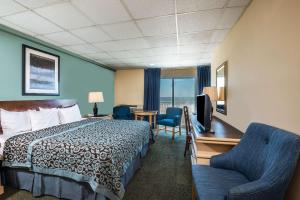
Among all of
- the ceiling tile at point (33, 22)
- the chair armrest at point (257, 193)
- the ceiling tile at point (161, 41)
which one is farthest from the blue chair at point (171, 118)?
the chair armrest at point (257, 193)

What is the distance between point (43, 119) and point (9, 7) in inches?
67.4

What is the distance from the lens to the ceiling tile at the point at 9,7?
1.99 m

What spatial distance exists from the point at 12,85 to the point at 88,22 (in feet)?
5.79

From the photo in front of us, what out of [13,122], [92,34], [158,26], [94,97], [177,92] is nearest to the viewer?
[13,122]

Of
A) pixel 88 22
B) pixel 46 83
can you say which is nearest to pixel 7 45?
pixel 46 83

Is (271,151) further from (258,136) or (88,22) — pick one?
(88,22)

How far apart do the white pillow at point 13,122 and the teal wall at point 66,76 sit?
16.4 inches

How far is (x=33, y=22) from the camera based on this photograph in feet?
8.21

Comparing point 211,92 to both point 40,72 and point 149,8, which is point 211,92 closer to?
point 149,8

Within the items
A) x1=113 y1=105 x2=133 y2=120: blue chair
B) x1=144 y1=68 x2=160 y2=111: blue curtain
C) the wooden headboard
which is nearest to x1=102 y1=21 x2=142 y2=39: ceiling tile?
the wooden headboard

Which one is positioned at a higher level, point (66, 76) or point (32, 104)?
point (66, 76)

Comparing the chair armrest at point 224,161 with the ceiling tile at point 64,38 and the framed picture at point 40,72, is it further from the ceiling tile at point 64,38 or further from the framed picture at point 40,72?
the framed picture at point 40,72

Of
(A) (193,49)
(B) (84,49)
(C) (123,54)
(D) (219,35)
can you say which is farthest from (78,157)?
(A) (193,49)

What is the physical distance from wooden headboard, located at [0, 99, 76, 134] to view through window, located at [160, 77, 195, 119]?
3758 millimetres
